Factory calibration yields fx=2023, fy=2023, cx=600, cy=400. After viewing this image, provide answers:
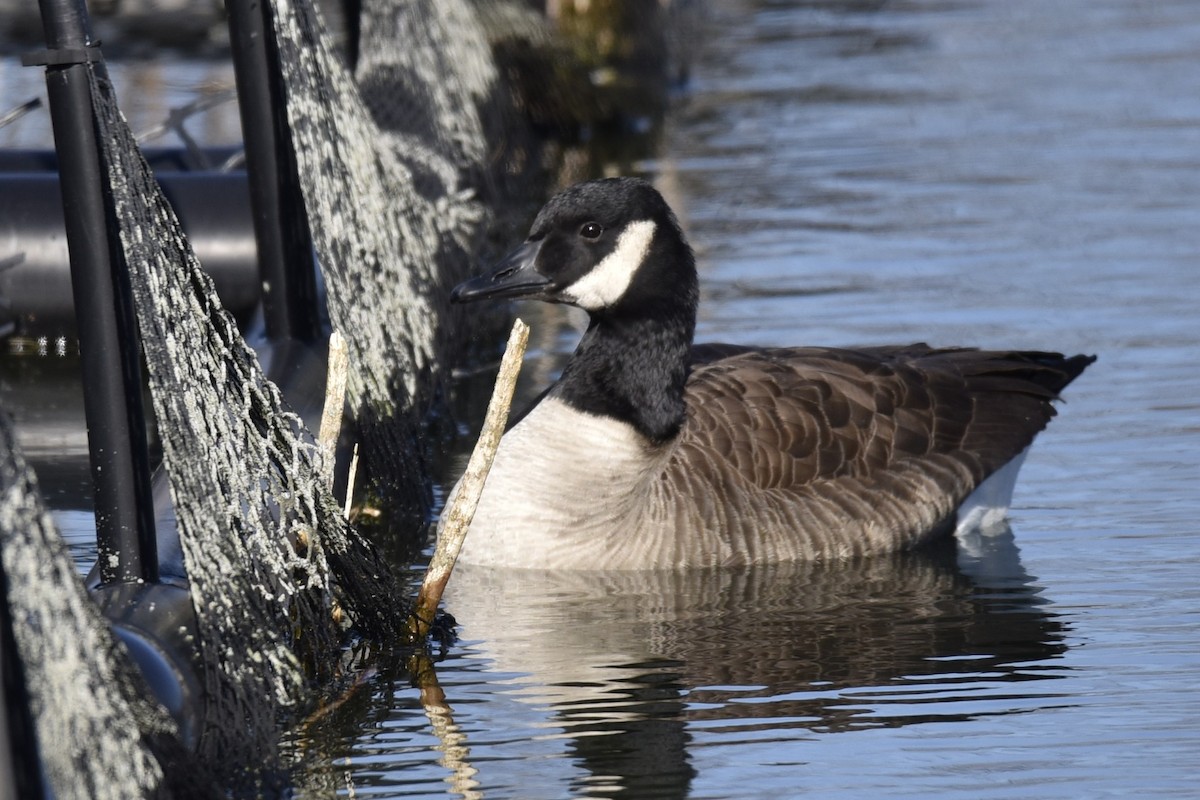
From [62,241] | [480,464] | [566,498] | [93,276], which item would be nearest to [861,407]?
[566,498]

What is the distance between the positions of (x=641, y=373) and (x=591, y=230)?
0.58 meters

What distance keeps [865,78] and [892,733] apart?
582 inches

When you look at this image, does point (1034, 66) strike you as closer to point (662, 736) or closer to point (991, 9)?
point (991, 9)

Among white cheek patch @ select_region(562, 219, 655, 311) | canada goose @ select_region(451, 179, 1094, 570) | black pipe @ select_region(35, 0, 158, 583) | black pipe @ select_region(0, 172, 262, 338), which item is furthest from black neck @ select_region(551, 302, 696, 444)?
black pipe @ select_region(0, 172, 262, 338)

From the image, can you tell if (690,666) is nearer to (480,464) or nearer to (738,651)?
(738,651)

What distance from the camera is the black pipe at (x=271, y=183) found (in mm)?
8406

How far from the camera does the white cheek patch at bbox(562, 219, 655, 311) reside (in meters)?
7.68

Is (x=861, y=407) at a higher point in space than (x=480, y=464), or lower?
higher

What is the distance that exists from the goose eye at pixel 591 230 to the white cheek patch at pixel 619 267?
0.08 metres

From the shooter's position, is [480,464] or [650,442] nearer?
[480,464]

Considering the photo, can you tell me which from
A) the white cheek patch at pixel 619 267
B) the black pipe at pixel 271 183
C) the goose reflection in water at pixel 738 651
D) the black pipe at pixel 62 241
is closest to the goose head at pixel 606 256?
the white cheek patch at pixel 619 267

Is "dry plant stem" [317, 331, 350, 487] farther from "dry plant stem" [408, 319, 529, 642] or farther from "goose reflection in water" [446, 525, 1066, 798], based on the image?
"goose reflection in water" [446, 525, 1066, 798]

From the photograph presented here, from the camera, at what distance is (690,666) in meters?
6.57

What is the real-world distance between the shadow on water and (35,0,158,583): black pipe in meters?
1.05
